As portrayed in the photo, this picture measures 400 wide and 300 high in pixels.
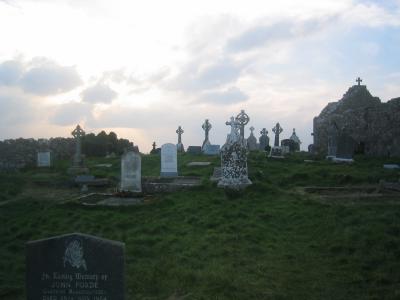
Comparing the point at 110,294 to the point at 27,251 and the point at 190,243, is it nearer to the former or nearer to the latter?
the point at 27,251

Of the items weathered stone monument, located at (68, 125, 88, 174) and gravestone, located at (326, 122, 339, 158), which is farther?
gravestone, located at (326, 122, 339, 158)

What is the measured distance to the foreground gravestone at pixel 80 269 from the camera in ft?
15.6

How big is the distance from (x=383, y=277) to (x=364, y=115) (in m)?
20.0

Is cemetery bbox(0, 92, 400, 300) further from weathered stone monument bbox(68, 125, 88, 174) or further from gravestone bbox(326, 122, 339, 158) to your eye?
gravestone bbox(326, 122, 339, 158)

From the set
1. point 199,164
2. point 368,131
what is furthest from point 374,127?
point 199,164

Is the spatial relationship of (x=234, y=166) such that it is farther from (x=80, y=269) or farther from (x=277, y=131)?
(x=277, y=131)

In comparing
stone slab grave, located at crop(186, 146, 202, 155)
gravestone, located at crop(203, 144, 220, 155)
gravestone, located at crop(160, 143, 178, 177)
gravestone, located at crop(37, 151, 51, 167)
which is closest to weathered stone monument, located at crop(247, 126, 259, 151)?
stone slab grave, located at crop(186, 146, 202, 155)

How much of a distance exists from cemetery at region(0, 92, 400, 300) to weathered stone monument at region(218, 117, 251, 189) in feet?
0.11

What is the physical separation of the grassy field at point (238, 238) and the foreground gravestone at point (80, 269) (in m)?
1.41

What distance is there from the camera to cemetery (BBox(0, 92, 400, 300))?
4789 millimetres

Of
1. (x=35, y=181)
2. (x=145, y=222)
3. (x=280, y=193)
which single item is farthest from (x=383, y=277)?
(x=35, y=181)

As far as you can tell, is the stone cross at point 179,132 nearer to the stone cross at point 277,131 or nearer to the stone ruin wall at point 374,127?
the stone cross at point 277,131

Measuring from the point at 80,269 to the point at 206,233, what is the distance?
185 inches

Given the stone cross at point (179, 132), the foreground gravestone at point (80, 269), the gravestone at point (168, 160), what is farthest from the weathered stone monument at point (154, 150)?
the foreground gravestone at point (80, 269)
